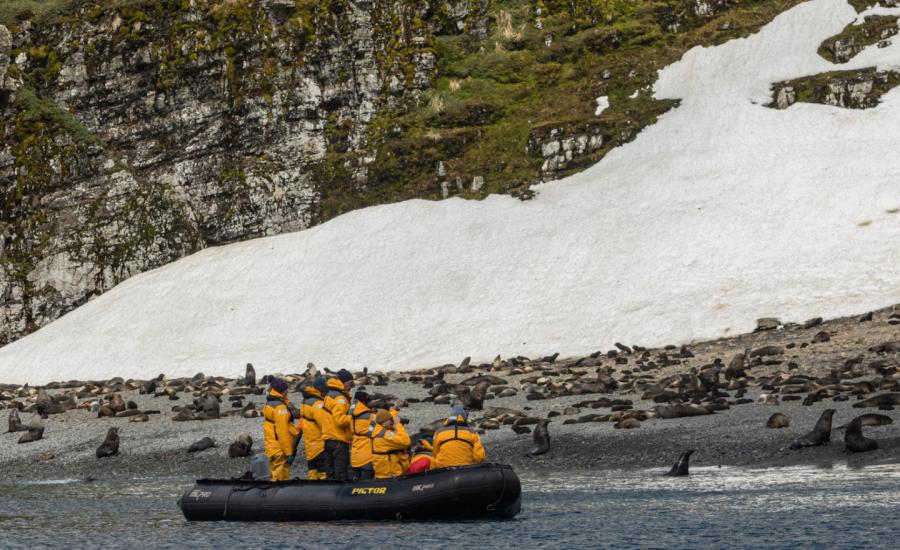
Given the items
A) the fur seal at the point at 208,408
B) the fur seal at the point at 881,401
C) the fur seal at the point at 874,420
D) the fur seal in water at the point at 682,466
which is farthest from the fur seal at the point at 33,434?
the fur seal at the point at 881,401

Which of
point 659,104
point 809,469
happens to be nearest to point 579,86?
point 659,104

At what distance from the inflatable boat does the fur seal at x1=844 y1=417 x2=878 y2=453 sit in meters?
7.53

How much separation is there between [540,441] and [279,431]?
24.6 ft

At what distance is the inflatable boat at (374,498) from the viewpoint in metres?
20.6

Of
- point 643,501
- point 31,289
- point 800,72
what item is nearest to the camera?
point 643,501

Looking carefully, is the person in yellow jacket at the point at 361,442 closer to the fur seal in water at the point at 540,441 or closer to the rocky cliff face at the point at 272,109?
the fur seal in water at the point at 540,441

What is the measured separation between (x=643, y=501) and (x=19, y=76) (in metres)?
62.0

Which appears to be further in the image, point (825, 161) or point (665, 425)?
point (825, 161)

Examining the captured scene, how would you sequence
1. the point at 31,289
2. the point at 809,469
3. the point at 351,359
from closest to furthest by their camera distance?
the point at 809,469 → the point at 351,359 → the point at 31,289

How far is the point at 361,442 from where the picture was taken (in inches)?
880

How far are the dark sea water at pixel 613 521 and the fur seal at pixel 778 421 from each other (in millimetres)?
2584

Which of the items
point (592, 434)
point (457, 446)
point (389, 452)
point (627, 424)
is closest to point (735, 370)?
point (627, 424)

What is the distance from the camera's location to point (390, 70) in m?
68.4

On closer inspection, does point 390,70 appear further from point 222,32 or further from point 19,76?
point 19,76
